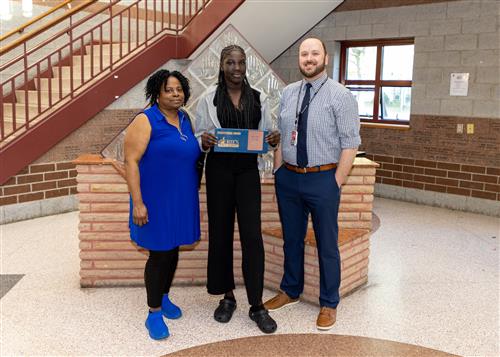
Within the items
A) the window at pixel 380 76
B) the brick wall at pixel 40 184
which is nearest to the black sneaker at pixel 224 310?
the brick wall at pixel 40 184

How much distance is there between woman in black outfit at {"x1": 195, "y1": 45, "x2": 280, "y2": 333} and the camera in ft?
8.70

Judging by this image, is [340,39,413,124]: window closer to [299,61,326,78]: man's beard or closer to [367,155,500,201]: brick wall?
[367,155,500,201]: brick wall

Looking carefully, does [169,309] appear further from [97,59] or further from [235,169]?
[97,59]

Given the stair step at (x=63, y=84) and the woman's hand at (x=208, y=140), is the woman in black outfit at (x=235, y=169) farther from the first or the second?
the stair step at (x=63, y=84)

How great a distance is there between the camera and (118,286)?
3.42 metres

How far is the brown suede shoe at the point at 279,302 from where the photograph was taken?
3.07 metres

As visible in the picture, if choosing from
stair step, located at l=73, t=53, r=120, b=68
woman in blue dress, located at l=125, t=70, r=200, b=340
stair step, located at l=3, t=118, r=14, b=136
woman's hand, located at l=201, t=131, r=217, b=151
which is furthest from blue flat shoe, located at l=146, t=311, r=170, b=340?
stair step, located at l=73, t=53, r=120, b=68

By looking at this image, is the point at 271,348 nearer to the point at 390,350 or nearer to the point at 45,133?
the point at 390,350

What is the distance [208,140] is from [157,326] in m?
1.05

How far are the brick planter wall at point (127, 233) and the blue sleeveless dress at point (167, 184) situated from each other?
710 millimetres

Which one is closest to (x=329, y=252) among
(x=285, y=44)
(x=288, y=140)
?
(x=288, y=140)

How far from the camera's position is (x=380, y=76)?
22.5 feet

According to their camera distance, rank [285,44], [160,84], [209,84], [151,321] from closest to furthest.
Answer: [160,84] < [151,321] < [209,84] < [285,44]

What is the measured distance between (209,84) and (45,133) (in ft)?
8.97
